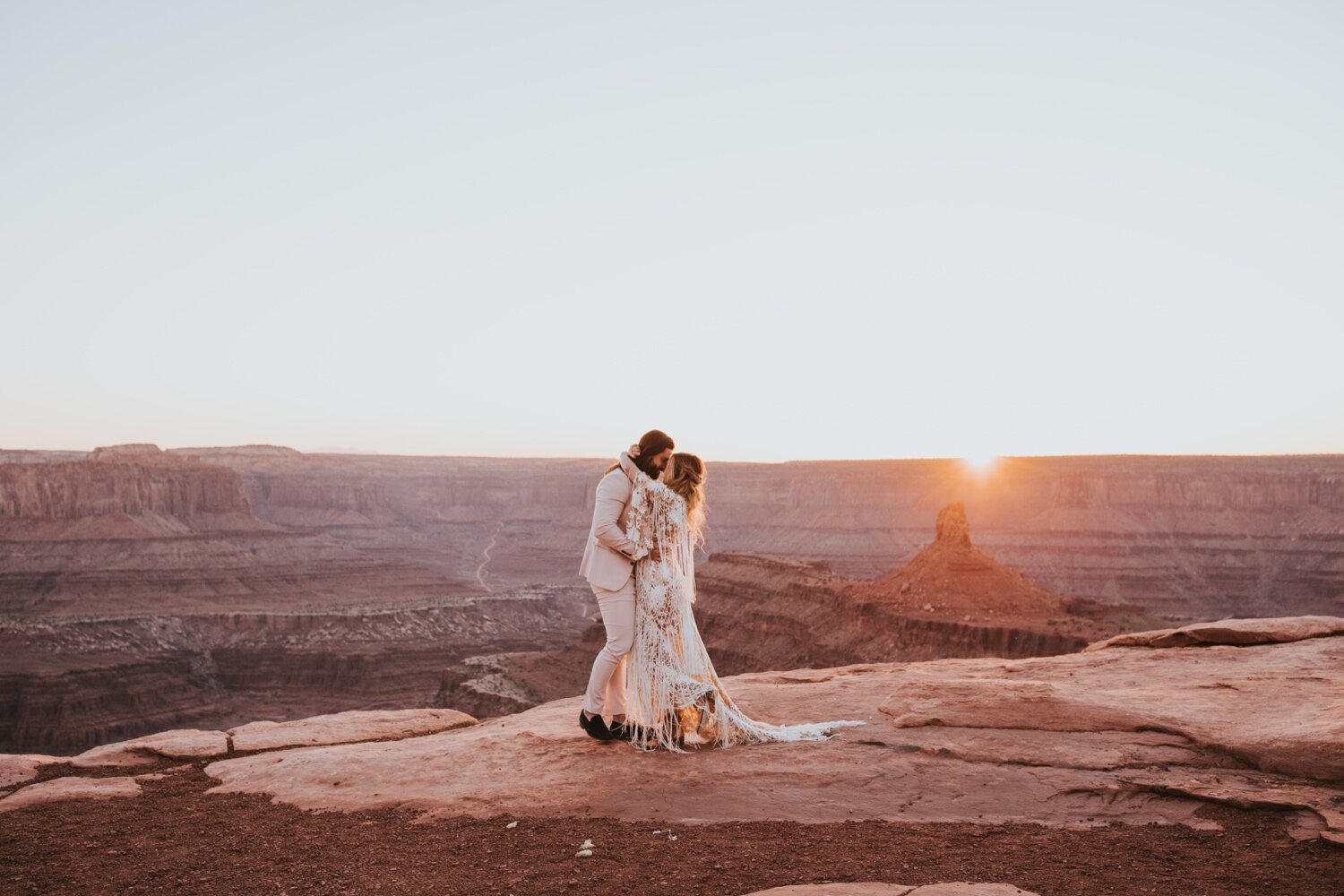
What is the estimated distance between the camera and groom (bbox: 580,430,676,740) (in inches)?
286

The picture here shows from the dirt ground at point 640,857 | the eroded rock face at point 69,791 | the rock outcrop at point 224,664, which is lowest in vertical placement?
the rock outcrop at point 224,664

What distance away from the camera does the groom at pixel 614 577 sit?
7.27 metres

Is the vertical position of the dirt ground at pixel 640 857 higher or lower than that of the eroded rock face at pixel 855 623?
higher

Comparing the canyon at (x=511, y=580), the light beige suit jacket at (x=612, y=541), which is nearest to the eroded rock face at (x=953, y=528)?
the canyon at (x=511, y=580)

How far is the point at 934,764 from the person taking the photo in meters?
6.66

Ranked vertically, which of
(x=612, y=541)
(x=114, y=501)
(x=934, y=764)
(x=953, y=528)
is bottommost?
(x=114, y=501)

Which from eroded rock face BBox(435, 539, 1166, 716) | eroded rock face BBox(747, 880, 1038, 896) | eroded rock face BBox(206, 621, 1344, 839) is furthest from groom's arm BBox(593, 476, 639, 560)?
eroded rock face BBox(435, 539, 1166, 716)

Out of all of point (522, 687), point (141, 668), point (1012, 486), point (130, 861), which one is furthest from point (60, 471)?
point (130, 861)

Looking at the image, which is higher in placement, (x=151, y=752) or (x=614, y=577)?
(x=614, y=577)

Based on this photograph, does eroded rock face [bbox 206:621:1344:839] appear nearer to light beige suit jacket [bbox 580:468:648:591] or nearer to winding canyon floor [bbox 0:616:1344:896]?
winding canyon floor [bbox 0:616:1344:896]

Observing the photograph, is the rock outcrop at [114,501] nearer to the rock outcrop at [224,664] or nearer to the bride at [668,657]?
the rock outcrop at [224,664]

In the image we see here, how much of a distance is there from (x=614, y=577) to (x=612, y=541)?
0.29 metres

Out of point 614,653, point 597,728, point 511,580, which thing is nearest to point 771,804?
point 614,653

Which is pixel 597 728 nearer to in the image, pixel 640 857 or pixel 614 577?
pixel 614 577
